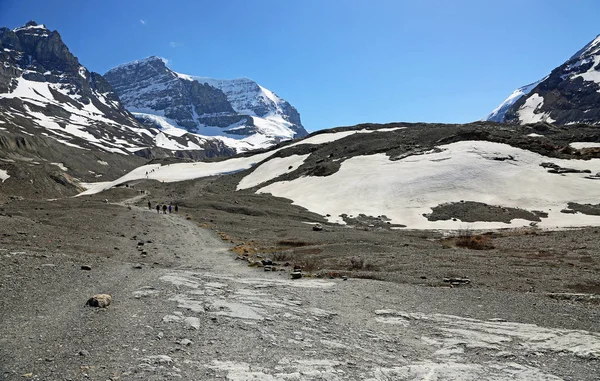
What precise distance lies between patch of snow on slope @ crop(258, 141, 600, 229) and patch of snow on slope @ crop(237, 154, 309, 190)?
13.5m

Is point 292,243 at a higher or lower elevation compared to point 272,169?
lower

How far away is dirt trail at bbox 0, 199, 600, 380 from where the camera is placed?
23.6 ft

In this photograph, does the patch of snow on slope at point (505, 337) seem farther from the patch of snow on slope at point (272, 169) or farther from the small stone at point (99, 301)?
the patch of snow on slope at point (272, 169)

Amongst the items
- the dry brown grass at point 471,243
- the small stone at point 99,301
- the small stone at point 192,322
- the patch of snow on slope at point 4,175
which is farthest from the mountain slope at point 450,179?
the patch of snow on slope at point 4,175

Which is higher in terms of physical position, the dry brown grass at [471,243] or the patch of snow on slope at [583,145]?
the patch of snow on slope at [583,145]

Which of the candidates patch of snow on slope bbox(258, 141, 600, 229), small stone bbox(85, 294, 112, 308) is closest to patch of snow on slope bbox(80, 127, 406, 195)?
patch of snow on slope bbox(258, 141, 600, 229)

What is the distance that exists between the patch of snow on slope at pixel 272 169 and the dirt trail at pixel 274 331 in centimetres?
7162

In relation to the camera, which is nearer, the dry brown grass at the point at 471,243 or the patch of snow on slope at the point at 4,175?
the dry brown grass at the point at 471,243

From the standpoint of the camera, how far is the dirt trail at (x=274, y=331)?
7.18 m

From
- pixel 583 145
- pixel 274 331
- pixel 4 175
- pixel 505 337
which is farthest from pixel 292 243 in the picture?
pixel 4 175

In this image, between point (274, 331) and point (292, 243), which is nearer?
point (274, 331)

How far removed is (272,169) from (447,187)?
157 feet

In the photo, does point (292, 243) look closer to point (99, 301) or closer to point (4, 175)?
point (99, 301)

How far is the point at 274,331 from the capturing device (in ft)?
31.0
